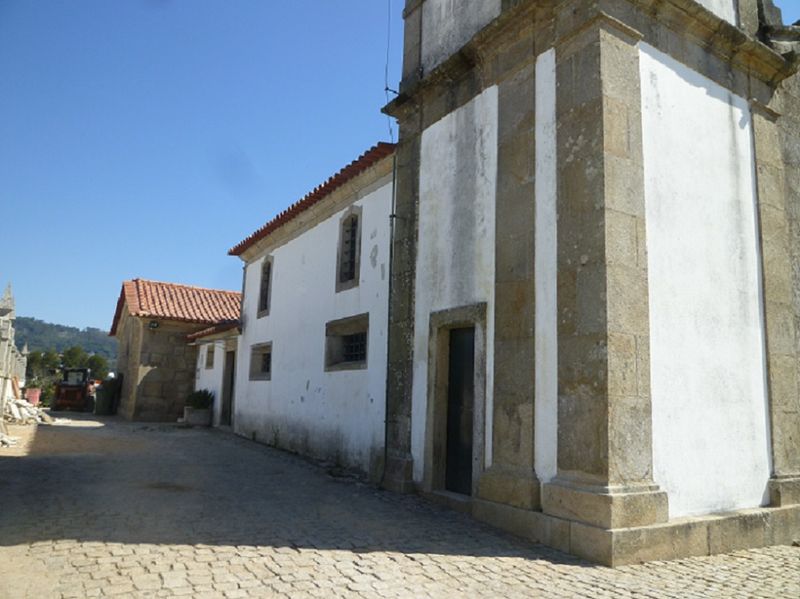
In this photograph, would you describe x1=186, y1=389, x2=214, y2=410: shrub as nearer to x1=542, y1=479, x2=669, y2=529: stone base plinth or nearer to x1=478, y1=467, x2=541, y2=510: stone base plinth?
x1=478, y1=467, x2=541, y2=510: stone base plinth

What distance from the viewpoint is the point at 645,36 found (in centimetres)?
545

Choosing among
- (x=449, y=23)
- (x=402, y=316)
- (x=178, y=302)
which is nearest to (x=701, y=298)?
(x=402, y=316)

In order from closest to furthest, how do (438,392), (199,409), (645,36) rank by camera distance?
(645,36) < (438,392) < (199,409)

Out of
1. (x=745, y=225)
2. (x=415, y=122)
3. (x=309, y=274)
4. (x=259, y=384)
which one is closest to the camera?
(x=745, y=225)

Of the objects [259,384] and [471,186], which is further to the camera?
[259,384]

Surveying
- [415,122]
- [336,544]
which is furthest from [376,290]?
[336,544]

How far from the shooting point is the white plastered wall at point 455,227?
241 inches

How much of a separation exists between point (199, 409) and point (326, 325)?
7.41 metres

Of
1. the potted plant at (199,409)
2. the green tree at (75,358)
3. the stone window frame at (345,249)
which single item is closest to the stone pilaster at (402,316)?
the stone window frame at (345,249)

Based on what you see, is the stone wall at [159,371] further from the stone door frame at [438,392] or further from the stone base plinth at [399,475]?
the stone door frame at [438,392]

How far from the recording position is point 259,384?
500 inches

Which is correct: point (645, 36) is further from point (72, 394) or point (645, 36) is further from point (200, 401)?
point (72, 394)

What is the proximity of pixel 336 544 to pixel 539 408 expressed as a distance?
2.06 metres

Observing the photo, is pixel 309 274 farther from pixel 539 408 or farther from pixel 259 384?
pixel 539 408
